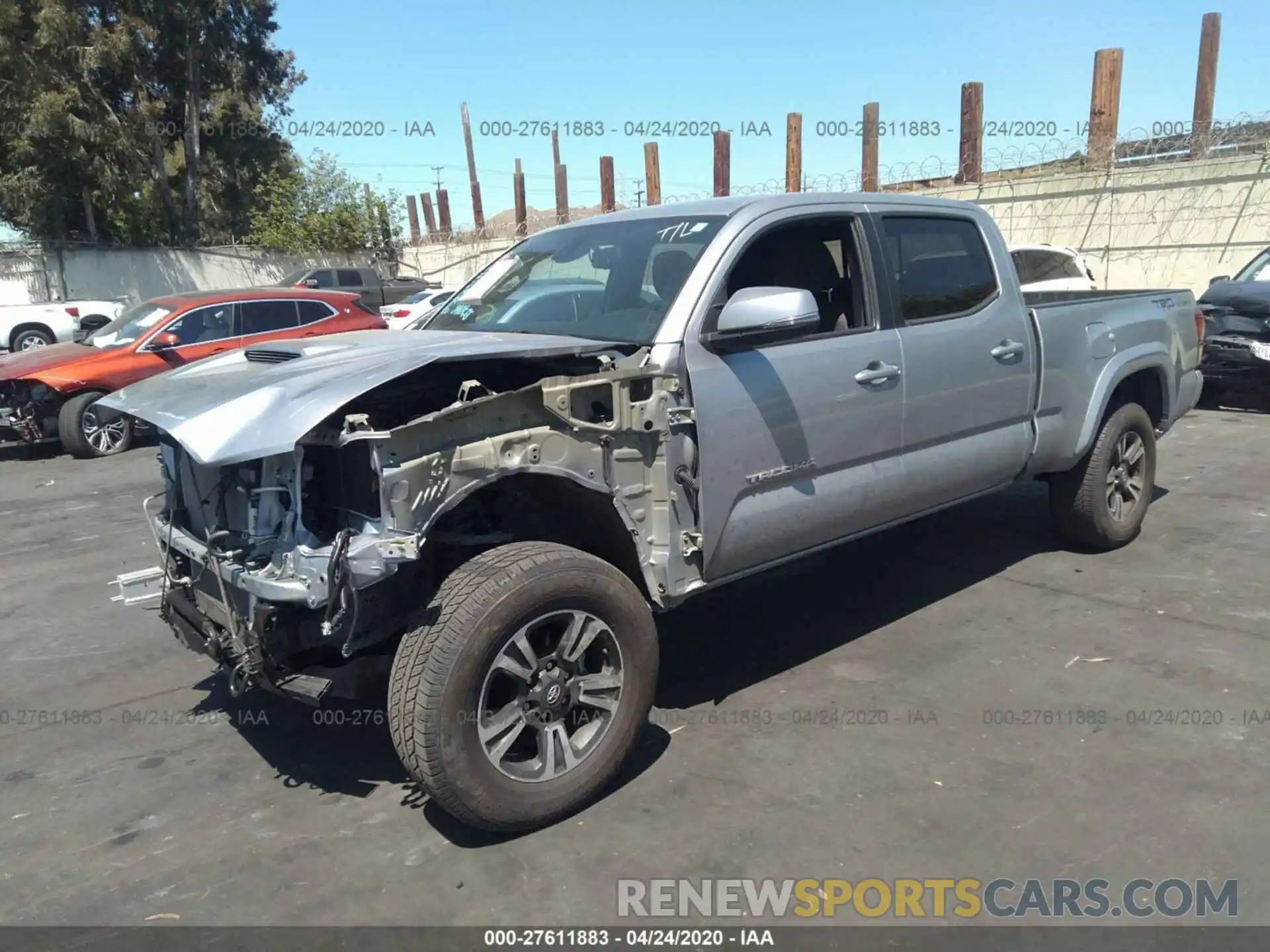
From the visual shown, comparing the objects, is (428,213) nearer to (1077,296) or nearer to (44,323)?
(44,323)

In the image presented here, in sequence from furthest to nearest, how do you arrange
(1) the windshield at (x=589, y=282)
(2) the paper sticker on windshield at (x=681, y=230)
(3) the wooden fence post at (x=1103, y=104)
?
(3) the wooden fence post at (x=1103, y=104)
(2) the paper sticker on windshield at (x=681, y=230)
(1) the windshield at (x=589, y=282)

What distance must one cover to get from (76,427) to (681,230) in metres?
8.36

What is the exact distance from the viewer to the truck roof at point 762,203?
396 cm

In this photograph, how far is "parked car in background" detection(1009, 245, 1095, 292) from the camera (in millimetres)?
12733

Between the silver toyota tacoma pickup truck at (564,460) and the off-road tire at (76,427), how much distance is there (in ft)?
23.1

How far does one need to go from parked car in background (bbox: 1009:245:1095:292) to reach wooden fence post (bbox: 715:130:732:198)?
8801 millimetres

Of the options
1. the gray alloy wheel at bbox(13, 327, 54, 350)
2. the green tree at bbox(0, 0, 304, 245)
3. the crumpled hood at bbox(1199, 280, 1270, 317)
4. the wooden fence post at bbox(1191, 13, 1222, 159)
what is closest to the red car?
the gray alloy wheel at bbox(13, 327, 54, 350)

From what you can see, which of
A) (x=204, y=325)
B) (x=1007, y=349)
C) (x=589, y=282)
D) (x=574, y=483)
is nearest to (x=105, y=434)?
(x=204, y=325)

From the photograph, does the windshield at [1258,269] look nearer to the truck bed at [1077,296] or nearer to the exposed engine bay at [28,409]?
the truck bed at [1077,296]

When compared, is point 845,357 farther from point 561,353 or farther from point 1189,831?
point 1189,831

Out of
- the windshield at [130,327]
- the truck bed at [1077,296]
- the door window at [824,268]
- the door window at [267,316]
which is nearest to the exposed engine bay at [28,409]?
the windshield at [130,327]

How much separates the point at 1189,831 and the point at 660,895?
1.67 m

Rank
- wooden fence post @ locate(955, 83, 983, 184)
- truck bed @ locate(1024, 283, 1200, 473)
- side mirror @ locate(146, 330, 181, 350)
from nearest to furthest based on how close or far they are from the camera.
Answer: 1. truck bed @ locate(1024, 283, 1200, 473)
2. side mirror @ locate(146, 330, 181, 350)
3. wooden fence post @ locate(955, 83, 983, 184)

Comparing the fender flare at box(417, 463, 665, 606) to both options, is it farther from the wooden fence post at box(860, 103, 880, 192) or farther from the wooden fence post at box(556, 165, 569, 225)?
the wooden fence post at box(556, 165, 569, 225)
